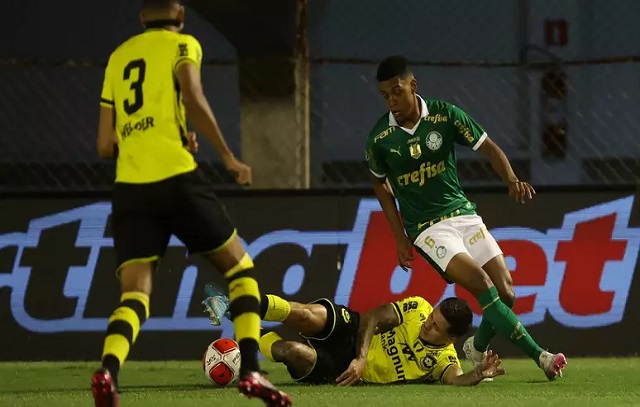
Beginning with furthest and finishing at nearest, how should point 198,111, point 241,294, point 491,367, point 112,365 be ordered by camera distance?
point 491,367, point 241,294, point 198,111, point 112,365

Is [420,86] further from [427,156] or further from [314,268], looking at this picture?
[427,156]

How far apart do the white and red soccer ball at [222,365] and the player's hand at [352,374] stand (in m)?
0.63

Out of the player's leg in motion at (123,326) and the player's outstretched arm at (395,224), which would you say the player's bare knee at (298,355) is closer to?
the player's outstretched arm at (395,224)

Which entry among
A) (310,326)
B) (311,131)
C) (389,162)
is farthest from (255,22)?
(310,326)

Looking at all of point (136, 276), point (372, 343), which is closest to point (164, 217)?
point (136, 276)

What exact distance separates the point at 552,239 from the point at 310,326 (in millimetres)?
2957

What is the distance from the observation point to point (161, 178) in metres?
6.13

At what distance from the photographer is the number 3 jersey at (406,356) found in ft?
27.6

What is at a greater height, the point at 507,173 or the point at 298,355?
the point at 507,173

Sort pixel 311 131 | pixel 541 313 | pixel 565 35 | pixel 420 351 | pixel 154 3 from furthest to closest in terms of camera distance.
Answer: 1. pixel 565 35
2. pixel 311 131
3. pixel 541 313
4. pixel 420 351
5. pixel 154 3

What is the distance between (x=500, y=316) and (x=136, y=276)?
2.91 m

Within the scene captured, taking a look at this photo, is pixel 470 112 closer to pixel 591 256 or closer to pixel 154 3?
pixel 591 256

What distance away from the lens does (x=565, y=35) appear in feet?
43.7

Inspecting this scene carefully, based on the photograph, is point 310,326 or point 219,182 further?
point 219,182
